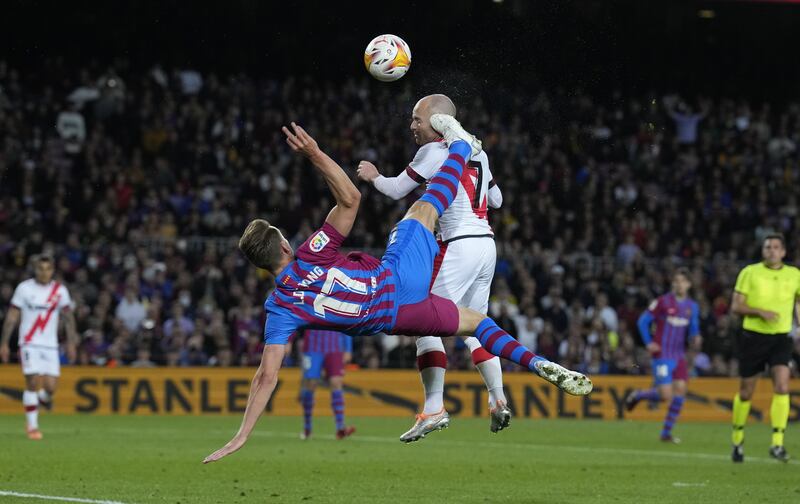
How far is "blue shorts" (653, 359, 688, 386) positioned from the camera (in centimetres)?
1803

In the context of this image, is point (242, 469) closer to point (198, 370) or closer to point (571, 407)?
point (198, 370)

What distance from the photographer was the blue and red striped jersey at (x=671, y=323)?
1794 centimetres

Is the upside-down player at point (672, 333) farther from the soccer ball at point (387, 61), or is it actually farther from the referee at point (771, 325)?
the soccer ball at point (387, 61)

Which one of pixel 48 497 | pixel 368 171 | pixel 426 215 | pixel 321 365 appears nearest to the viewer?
pixel 426 215

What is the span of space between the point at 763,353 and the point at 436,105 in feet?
20.5

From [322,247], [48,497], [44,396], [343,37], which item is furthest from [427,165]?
[343,37]

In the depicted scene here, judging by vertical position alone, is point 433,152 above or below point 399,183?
above

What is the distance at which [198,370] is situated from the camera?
68.8ft

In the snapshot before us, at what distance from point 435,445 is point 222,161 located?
10.2 meters

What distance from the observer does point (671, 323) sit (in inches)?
707

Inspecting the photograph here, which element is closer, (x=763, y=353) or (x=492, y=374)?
(x=492, y=374)

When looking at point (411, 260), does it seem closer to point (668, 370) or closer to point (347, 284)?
point (347, 284)

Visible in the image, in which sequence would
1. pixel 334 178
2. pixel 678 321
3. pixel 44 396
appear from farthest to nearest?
pixel 44 396
pixel 678 321
pixel 334 178

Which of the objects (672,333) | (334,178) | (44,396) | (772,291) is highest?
(334,178)
